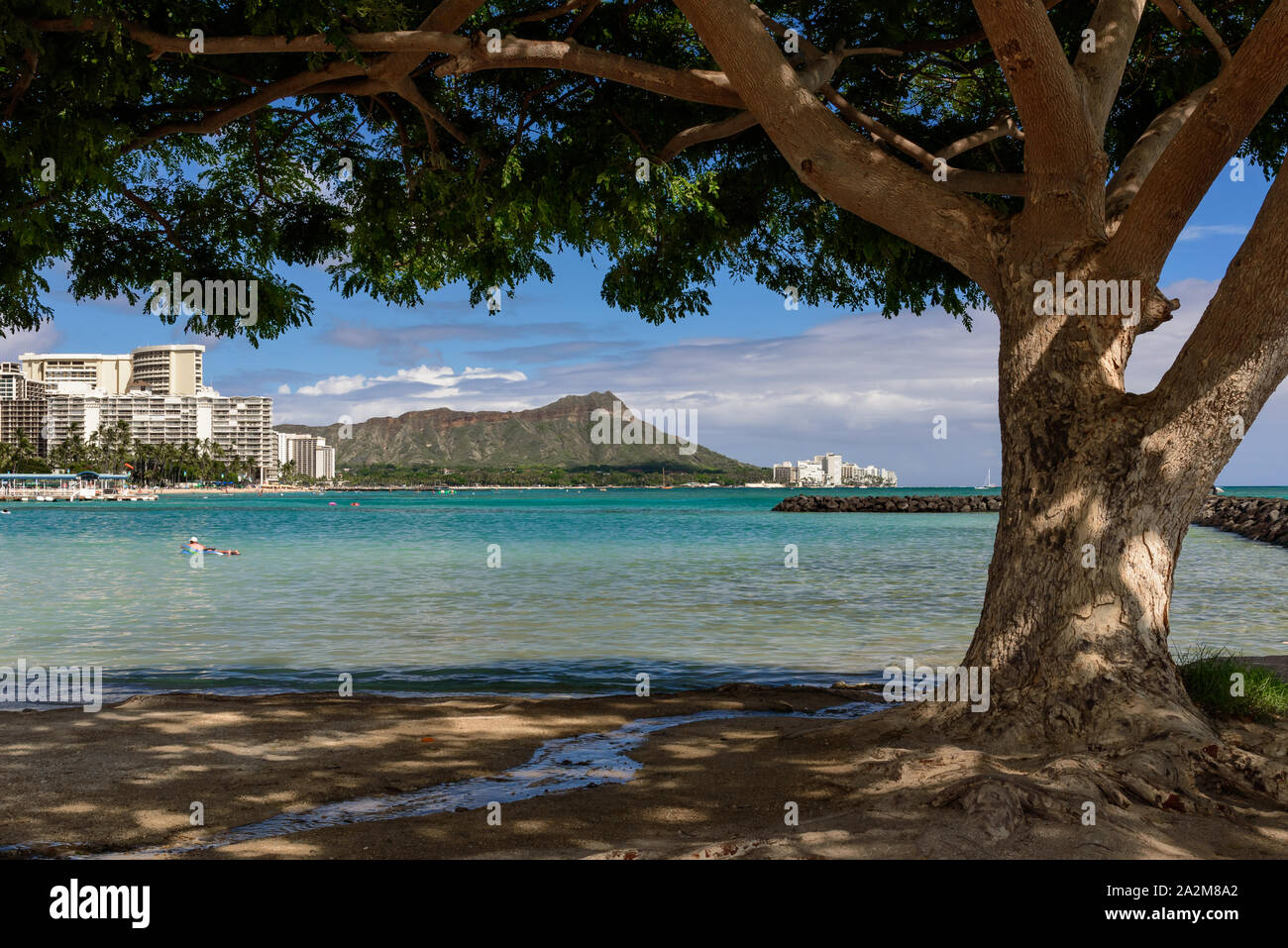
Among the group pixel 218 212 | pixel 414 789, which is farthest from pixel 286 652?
pixel 414 789

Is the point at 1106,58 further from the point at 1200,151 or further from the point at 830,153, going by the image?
the point at 830,153

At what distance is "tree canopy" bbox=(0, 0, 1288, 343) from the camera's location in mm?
7520

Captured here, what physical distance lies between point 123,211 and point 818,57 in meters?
7.50

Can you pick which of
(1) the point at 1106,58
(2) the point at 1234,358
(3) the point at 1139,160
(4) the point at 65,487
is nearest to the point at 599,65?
(1) the point at 1106,58

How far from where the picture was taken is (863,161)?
259 inches

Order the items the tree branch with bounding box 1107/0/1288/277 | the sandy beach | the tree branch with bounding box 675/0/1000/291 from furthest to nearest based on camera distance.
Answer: the tree branch with bounding box 675/0/1000/291 → the tree branch with bounding box 1107/0/1288/277 → the sandy beach

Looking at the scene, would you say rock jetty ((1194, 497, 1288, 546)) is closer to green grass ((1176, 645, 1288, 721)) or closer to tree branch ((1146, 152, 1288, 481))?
green grass ((1176, 645, 1288, 721))

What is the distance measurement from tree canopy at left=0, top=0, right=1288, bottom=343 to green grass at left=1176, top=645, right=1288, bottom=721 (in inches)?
142

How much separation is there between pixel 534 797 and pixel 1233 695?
4.95m

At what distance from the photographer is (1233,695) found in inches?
283

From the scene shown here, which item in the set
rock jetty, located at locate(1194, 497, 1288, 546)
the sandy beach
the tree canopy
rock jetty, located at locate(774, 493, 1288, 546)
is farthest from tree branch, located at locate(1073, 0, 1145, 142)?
rock jetty, located at locate(774, 493, 1288, 546)

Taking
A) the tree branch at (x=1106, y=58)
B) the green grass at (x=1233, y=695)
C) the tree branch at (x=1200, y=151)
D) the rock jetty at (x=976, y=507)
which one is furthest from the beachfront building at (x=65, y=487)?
the tree branch at (x=1200, y=151)
